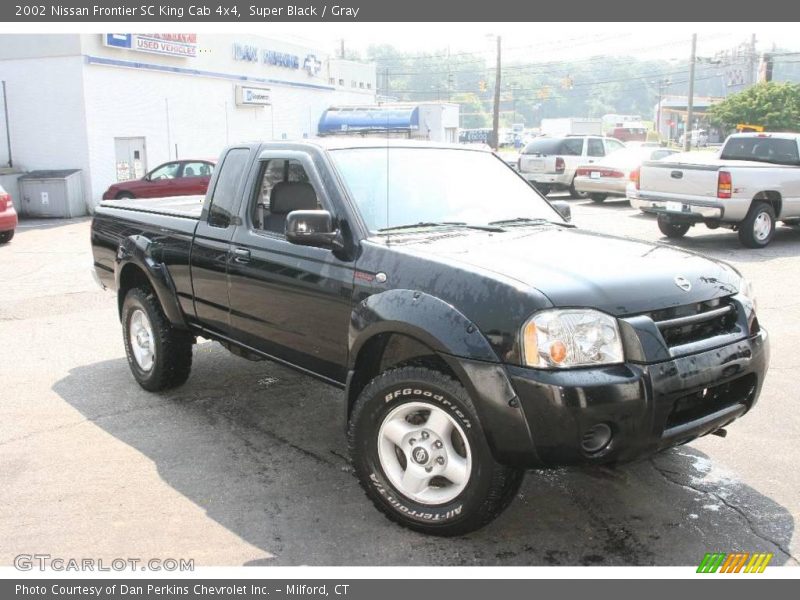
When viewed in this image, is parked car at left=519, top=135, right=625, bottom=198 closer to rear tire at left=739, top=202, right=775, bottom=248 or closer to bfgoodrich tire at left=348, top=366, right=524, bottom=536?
rear tire at left=739, top=202, right=775, bottom=248

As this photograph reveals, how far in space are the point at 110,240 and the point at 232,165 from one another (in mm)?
1654

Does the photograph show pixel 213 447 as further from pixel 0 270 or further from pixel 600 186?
pixel 600 186

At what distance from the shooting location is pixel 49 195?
22328 millimetres

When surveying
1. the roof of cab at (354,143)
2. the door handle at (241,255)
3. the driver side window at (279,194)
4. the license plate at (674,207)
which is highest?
the roof of cab at (354,143)

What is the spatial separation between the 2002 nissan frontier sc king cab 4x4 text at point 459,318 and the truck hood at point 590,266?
0.01m

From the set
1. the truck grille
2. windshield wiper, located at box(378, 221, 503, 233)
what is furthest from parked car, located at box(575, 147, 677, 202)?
the truck grille

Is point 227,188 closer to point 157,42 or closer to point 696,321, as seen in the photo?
point 696,321

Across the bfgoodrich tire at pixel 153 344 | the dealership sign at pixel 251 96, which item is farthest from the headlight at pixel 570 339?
the dealership sign at pixel 251 96

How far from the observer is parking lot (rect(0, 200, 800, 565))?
12.3 feet

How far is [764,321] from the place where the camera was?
8188mm

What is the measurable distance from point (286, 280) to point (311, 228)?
589mm

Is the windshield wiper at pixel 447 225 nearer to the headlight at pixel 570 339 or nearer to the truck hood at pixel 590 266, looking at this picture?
the truck hood at pixel 590 266

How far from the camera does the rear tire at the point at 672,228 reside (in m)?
14.1

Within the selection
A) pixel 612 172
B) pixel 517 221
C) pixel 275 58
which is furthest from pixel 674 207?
pixel 275 58
